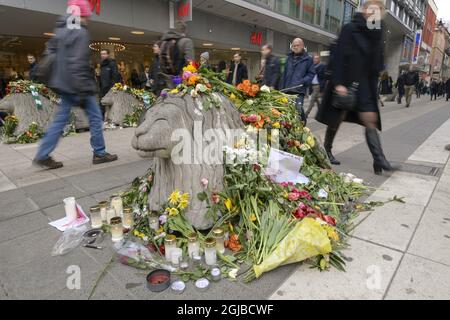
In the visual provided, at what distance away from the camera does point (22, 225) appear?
268 cm

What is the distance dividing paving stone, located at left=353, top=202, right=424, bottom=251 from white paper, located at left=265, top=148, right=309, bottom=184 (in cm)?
72

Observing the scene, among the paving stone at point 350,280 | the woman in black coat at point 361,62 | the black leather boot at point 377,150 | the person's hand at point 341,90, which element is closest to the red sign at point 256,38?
the woman in black coat at point 361,62

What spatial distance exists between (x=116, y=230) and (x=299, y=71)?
453 cm

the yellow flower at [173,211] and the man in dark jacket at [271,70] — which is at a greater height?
the man in dark jacket at [271,70]

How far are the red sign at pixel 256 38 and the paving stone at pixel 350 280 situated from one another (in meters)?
16.4

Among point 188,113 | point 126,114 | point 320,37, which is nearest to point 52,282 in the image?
point 188,113

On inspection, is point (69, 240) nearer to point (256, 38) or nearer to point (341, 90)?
point (341, 90)

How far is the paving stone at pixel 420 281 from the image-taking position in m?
1.77

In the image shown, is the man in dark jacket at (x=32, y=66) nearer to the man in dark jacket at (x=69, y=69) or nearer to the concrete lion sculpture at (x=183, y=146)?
the man in dark jacket at (x=69, y=69)

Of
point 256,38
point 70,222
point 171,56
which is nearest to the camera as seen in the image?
point 70,222

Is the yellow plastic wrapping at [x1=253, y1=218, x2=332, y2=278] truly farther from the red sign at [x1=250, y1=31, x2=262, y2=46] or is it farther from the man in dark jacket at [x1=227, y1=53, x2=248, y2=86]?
the red sign at [x1=250, y1=31, x2=262, y2=46]

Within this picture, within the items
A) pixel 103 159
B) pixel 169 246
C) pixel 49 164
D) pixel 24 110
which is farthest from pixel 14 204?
pixel 24 110

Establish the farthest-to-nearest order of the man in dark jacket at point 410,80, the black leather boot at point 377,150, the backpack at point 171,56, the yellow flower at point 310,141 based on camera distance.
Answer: the man in dark jacket at point 410,80, the backpack at point 171,56, the black leather boot at point 377,150, the yellow flower at point 310,141

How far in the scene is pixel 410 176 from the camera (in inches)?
153
